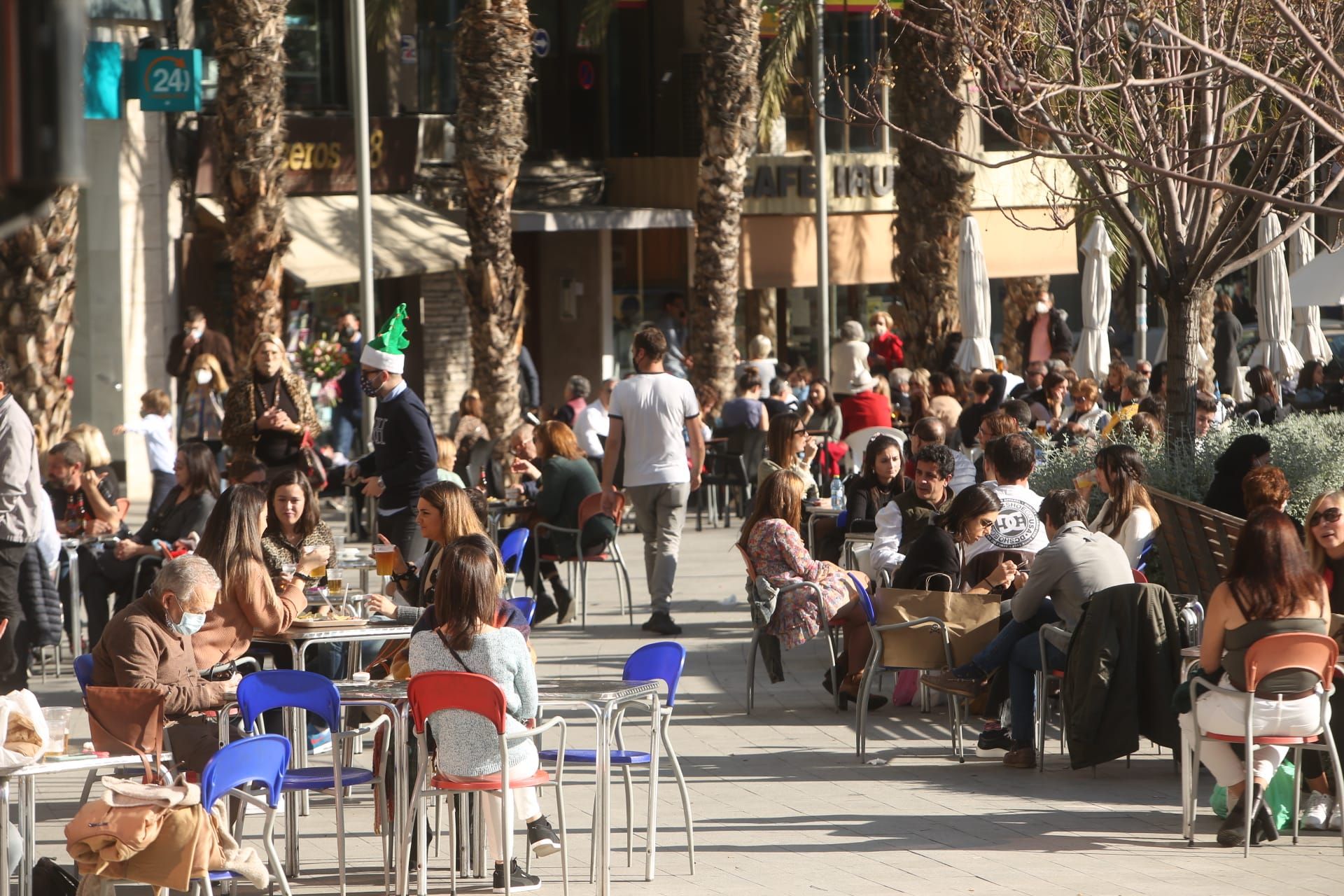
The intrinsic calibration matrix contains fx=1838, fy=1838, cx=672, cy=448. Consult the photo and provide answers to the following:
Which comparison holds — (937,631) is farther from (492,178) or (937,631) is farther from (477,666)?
(492,178)

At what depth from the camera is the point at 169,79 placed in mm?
20625

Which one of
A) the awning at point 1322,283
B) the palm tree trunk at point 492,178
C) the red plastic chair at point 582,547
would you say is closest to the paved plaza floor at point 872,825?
the red plastic chair at point 582,547

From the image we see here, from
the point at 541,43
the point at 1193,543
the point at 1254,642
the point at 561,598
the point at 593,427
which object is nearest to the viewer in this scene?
the point at 1254,642

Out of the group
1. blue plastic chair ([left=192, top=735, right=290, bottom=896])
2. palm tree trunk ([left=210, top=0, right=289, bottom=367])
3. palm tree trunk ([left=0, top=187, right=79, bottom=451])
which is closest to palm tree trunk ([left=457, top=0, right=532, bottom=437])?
palm tree trunk ([left=210, top=0, right=289, bottom=367])

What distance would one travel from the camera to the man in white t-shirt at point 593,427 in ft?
57.0

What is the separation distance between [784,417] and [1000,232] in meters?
20.4

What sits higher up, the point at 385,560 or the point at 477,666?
the point at 385,560

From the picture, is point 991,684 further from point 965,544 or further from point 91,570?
point 91,570

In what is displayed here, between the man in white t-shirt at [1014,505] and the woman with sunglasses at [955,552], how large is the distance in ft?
0.19

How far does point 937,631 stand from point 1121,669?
1.08 m

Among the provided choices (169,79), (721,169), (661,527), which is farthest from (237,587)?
(721,169)

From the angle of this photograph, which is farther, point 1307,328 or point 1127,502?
point 1307,328

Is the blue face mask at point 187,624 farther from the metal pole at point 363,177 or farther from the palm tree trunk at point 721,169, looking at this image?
the palm tree trunk at point 721,169

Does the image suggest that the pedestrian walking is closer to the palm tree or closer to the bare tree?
the bare tree
